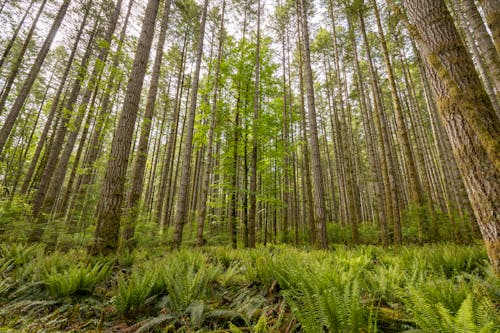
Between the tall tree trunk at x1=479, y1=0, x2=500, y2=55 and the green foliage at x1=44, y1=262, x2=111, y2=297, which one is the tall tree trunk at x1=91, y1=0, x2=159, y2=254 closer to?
the green foliage at x1=44, y1=262, x2=111, y2=297

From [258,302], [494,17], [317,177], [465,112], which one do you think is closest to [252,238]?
[317,177]

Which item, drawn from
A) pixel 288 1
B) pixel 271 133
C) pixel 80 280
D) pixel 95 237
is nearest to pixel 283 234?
pixel 271 133

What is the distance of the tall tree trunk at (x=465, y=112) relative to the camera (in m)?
2.04

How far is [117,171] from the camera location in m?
4.89

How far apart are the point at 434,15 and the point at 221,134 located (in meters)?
9.62

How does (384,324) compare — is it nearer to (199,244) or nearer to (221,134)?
(199,244)

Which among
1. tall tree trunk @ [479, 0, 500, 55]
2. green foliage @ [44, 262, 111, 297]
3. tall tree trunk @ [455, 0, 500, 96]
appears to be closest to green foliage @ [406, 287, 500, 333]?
green foliage @ [44, 262, 111, 297]

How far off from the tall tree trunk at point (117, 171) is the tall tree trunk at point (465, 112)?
223 inches

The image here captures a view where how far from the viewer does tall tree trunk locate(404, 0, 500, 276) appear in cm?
204

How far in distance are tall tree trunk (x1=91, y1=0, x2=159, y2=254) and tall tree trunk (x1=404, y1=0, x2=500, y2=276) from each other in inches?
223

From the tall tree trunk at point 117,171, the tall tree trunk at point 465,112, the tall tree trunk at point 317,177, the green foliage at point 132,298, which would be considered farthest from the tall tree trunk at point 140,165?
the tall tree trunk at point 465,112

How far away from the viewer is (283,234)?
14.2 metres

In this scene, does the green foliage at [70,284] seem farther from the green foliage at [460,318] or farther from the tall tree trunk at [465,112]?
the tall tree trunk at [465,112]

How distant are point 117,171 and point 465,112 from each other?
5.96 meters
